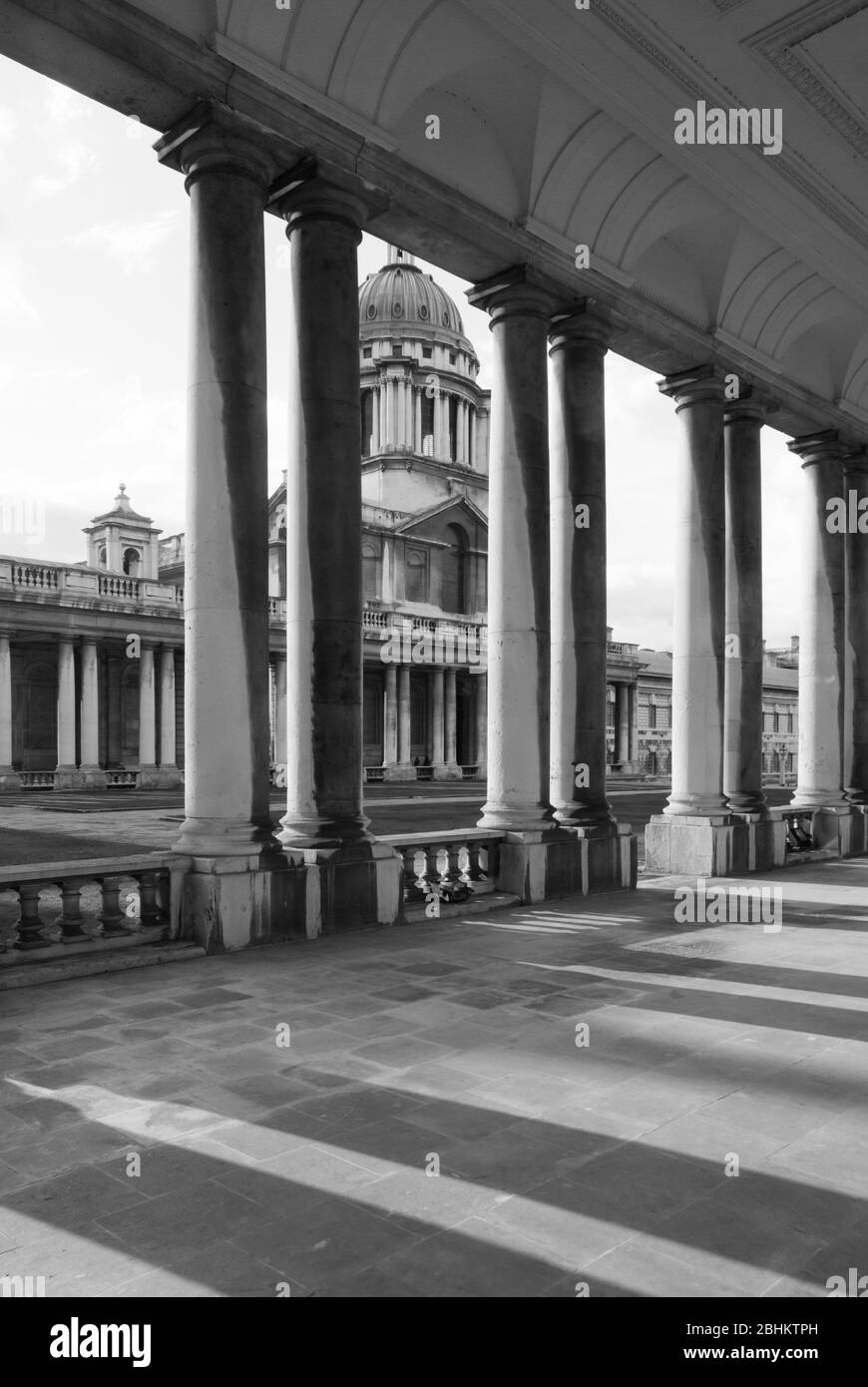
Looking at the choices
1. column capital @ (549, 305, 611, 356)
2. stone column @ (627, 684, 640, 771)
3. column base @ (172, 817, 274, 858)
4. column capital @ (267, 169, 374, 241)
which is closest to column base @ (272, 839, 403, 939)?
column base @ (172, 817, 274, 858)

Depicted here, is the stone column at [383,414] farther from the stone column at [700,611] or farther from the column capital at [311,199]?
the column capital at [311,199]

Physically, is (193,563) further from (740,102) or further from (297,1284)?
(740,102)

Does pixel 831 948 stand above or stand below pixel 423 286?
below

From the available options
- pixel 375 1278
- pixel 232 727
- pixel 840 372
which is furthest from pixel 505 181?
pixel 375 1278

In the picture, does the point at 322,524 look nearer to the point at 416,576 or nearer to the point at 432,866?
the point at 432,866

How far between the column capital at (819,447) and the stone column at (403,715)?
58259 millimetres

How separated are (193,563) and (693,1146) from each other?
312 inches

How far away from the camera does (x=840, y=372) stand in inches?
859

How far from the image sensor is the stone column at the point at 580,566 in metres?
16.2

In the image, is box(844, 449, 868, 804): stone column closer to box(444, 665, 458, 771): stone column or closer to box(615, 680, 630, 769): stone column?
box(444, 665, 458, 771): stone column

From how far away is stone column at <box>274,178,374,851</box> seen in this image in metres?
12.1

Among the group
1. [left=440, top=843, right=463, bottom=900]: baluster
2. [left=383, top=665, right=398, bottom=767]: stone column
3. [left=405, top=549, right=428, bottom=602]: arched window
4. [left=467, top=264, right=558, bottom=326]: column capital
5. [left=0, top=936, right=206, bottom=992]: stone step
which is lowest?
[left=0, top=936, right=206, bottom=992]: stone step

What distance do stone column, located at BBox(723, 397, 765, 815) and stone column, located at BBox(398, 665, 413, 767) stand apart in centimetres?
6032
